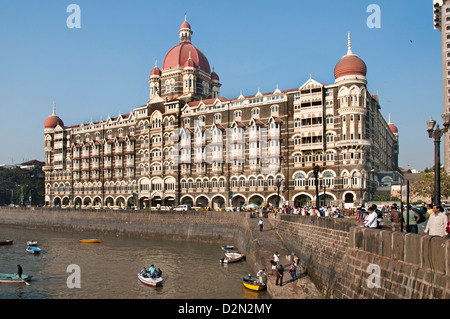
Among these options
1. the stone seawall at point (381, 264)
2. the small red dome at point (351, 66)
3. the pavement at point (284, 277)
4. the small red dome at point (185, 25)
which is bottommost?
the pavement at point (284, 277)

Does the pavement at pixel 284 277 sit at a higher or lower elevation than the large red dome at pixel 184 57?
lower

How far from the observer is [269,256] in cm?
3509

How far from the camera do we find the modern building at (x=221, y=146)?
61.0 m

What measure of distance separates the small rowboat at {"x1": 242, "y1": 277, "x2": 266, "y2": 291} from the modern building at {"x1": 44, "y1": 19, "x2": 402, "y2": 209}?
26.2 m

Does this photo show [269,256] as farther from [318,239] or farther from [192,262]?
[192,262]

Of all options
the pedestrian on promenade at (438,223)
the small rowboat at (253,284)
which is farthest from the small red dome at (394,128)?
the pedestrian on promenade at (438,223)

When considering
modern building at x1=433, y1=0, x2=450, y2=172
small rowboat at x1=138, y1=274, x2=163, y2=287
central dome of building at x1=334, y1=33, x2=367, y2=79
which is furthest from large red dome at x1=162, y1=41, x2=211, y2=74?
small rowboat at x1=138, y1=274, x2=163, y2=287

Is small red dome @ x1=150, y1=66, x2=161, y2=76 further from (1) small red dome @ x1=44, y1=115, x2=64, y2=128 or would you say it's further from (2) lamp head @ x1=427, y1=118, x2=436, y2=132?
(2) lamp head @ x1=427, y1=118, x2=436, y2=132

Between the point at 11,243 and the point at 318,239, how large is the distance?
5033 cm

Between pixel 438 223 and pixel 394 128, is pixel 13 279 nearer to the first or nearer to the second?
pixel 438 223

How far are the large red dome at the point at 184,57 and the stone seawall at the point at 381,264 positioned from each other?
66291 millimetres

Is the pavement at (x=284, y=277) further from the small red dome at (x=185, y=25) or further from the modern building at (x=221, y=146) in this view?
the small red dome at (x=185, y=25)

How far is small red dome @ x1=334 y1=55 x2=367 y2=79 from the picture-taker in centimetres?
6009
